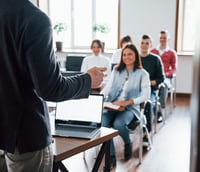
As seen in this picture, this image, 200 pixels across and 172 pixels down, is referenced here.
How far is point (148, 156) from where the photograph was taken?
3551mm

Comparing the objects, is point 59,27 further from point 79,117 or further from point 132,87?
point 79,117

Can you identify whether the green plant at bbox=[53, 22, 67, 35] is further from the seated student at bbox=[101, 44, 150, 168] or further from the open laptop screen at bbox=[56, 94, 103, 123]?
the open laptop screen at bbox=[56, 94, 103, 123]

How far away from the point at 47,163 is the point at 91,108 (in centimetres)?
92

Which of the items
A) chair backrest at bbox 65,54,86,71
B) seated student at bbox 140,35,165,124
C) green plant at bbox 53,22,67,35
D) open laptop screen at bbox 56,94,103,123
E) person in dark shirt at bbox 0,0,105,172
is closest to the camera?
person in dark shirt at bbox 0,0,105,172

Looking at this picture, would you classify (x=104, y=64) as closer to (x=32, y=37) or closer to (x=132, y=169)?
(x=132, y=169)

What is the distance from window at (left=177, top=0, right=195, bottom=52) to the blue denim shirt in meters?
3.34

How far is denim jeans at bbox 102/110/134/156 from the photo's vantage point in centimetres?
327

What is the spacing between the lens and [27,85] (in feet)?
3.66

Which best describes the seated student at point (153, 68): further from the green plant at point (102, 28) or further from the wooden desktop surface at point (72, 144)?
the green plant at point (102, 28)

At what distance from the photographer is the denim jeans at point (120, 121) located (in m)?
3.27

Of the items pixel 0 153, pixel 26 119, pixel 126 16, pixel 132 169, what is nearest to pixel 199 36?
pixel 26 119

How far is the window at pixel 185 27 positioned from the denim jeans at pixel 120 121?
3599mm

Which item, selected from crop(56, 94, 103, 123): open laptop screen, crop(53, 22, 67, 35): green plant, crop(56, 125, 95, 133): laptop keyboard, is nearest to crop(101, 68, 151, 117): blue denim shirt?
crop(56, 94, 103, 123): open laptop screen

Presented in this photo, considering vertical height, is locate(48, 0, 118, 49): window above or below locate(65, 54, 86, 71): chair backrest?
above
